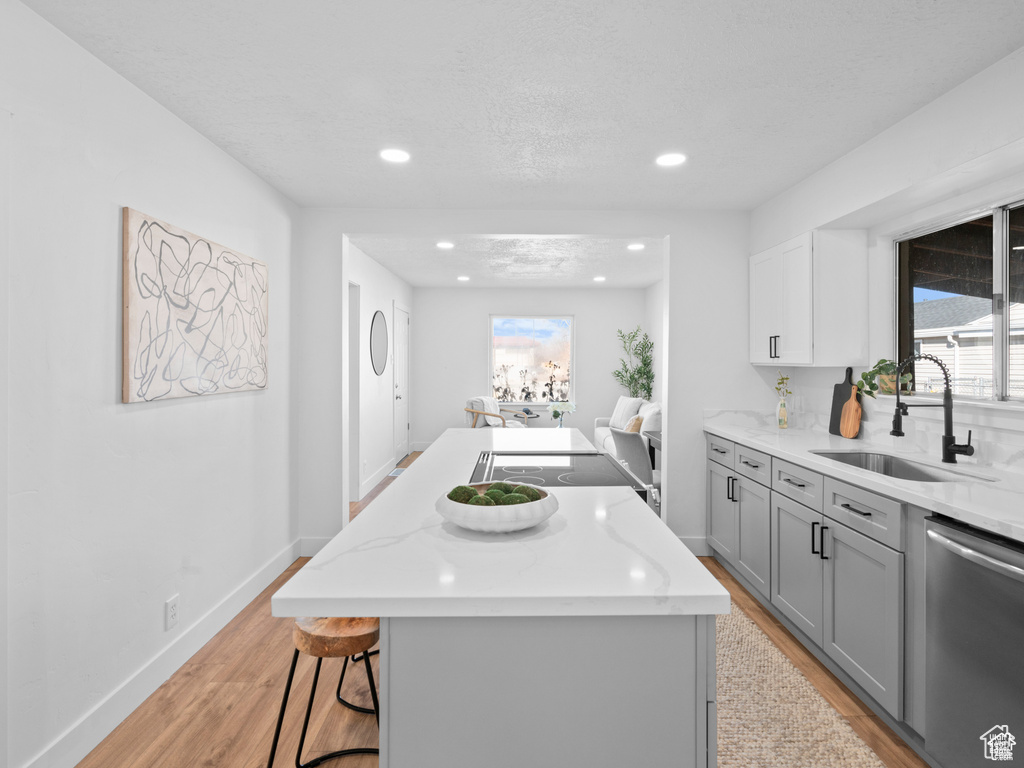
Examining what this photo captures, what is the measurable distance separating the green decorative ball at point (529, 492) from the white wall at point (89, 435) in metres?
1.46

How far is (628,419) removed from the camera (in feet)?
21.5

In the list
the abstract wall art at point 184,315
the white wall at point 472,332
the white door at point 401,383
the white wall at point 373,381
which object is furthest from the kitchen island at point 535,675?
the white wall at point 472,332

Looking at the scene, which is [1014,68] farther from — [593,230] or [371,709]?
[371,709]

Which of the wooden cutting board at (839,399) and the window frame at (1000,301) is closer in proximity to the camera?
the window frame at (1000,301)

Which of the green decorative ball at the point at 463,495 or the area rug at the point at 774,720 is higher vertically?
the green decorative ball at the point at 463,495

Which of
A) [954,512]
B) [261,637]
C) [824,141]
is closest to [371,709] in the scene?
[261,637]

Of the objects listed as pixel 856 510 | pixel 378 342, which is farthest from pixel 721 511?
pixel 378 342

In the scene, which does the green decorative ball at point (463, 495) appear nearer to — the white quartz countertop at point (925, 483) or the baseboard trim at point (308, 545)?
the white quartz countertop at point (925, 483)

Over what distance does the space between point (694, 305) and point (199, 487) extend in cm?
315

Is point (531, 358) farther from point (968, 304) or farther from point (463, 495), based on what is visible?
point (463, 495)

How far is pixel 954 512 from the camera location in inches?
64.9

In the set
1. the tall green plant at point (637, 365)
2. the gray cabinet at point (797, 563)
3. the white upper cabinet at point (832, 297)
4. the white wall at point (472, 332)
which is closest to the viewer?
the gray cabinet at point (797, 563)

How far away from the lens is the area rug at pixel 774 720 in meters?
1.83

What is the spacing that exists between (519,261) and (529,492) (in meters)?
4.63
